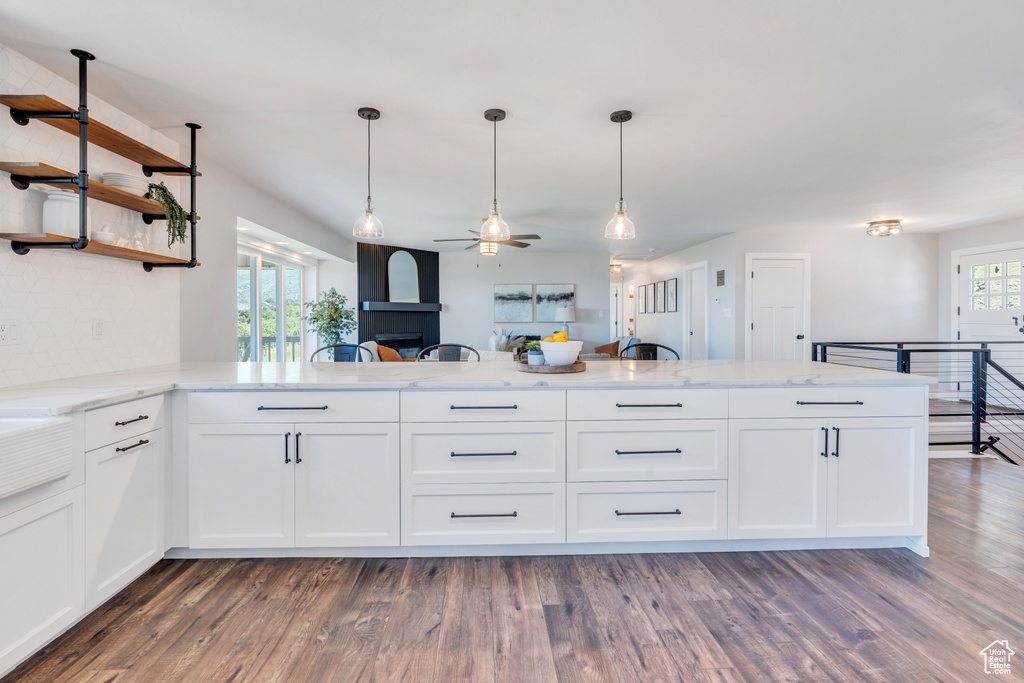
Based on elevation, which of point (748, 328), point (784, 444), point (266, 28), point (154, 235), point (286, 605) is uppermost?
point (266, 28)

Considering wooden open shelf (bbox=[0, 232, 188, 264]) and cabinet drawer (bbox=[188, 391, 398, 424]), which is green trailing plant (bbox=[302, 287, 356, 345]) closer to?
wooden open shelf (bbox=[0, 232, 188, 264])

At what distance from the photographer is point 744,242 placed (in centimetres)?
668

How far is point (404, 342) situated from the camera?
818cm

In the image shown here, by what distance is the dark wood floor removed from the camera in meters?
1.55

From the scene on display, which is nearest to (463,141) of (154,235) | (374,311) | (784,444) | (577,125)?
(577,125)

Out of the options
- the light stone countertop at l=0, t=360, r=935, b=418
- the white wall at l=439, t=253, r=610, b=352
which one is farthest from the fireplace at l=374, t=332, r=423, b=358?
the light stone countertop at l=0, t=360, r=935, b=418

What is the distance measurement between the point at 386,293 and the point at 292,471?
5929 millimetres

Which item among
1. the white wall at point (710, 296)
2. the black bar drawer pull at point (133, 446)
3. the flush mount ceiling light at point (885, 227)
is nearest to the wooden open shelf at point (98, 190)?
the black bar drawer pull at point (133, 446)

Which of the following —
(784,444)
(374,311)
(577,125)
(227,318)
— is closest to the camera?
(784,444)

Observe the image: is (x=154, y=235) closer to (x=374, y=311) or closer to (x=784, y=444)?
(x=784, y=444)

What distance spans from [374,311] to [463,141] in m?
4.77

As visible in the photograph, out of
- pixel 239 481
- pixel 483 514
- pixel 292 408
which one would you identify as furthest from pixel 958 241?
pixel 239 481

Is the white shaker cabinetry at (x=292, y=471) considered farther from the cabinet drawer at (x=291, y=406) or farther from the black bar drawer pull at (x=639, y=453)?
the black bar drawer pull at (x=639, y=453)

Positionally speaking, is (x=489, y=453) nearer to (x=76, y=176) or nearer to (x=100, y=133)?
(x=76, y=176)
